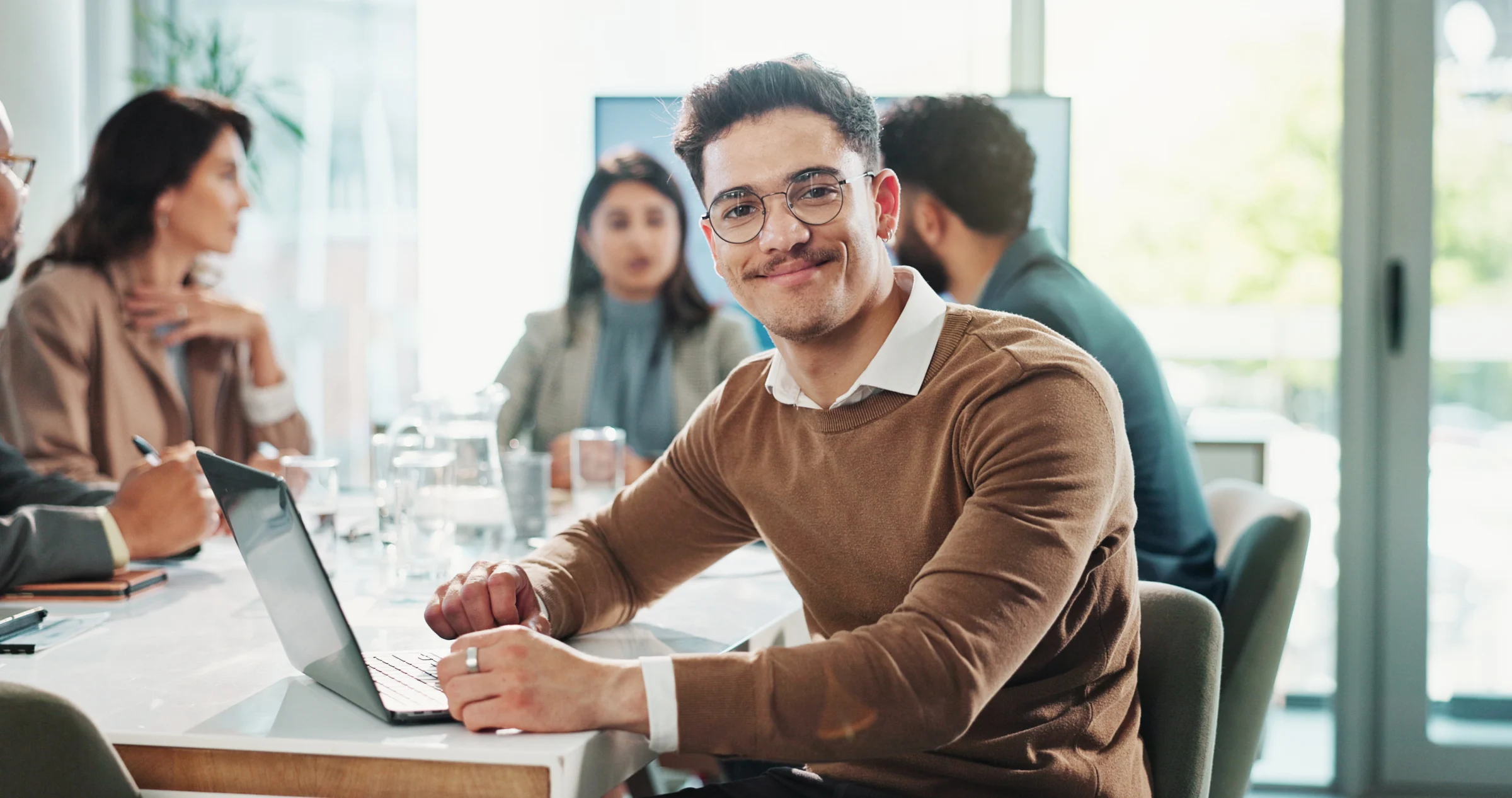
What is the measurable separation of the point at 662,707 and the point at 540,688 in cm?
11

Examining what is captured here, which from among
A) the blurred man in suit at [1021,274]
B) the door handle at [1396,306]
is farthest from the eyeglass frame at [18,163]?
the door handle at [1396,306]

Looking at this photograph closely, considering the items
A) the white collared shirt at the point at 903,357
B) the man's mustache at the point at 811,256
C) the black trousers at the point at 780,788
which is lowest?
the black trousers at the point at 780,788

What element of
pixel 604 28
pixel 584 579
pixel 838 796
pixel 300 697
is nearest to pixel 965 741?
pixel 838 796

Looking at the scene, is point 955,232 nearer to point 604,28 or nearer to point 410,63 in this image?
point 604,28

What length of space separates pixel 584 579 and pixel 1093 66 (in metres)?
2.44

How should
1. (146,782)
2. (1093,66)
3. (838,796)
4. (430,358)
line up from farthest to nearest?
(430,358) < (1093,66) < (838,796) < (146,782)

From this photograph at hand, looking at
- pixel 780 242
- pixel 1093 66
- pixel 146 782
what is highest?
pixel 1093 66

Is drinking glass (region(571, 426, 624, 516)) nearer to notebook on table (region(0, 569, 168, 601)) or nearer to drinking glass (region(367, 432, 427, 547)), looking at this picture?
drinking glass (region(367, 432, 427, 547))

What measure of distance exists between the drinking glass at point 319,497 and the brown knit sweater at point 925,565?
0.51m

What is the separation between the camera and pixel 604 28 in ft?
11.8

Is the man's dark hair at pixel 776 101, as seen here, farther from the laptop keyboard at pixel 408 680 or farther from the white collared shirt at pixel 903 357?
the laptop keyboard at pixel 408 680

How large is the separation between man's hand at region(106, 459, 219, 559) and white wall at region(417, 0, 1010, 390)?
1.92 m

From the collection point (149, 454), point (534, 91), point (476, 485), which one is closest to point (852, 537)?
point (476, 485)

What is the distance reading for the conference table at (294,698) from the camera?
1007mm
